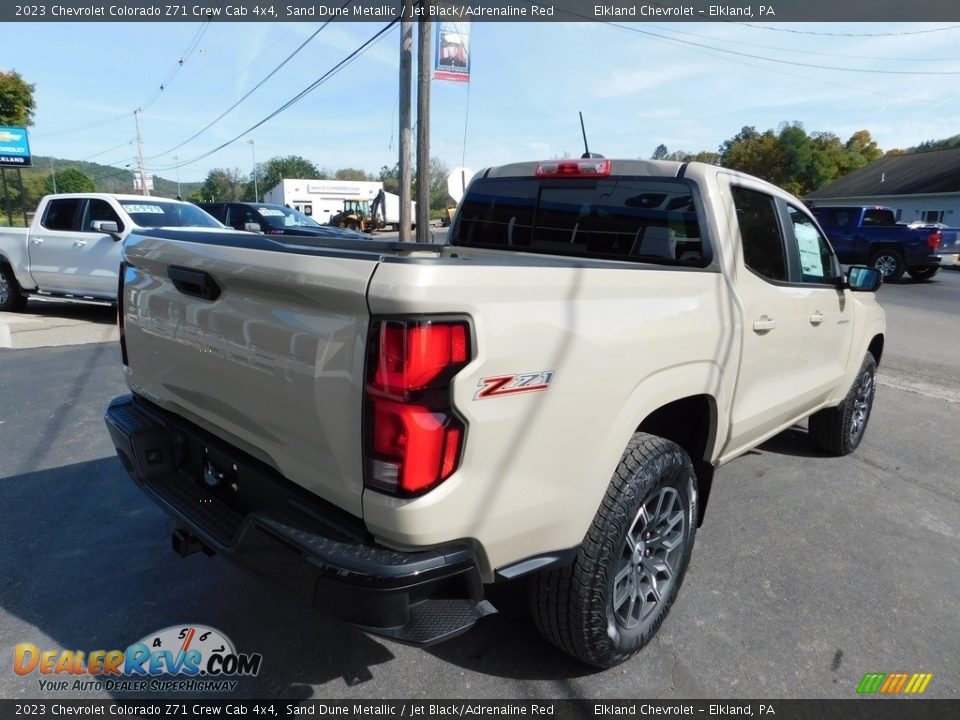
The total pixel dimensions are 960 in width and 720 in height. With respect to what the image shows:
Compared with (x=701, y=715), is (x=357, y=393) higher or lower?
higher

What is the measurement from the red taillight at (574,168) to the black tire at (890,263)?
1736 cm

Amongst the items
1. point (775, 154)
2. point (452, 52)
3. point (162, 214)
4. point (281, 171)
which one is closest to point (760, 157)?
point (775, 154)

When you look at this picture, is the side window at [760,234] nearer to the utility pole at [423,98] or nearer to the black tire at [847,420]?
the black tire at [847,420]

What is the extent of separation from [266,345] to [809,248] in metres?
3.26

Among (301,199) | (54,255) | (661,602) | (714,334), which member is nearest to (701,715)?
(661,602)

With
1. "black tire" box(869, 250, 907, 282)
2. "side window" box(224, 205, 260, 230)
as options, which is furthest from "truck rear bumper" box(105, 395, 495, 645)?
"black tire" box(869, 250, 907, 282)

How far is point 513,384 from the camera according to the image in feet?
5.61

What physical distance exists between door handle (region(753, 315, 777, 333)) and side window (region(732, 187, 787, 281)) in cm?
23

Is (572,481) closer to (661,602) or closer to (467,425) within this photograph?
(467,425)

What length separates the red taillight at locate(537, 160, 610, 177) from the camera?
317 cm

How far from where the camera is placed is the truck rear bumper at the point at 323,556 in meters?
1.63

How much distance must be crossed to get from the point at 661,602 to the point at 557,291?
4.79ft

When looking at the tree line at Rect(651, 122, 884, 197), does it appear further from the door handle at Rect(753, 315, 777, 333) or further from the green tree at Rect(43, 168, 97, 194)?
the green tree at Rect(43, 168, 97, 194)

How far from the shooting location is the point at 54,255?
30.2 ft
